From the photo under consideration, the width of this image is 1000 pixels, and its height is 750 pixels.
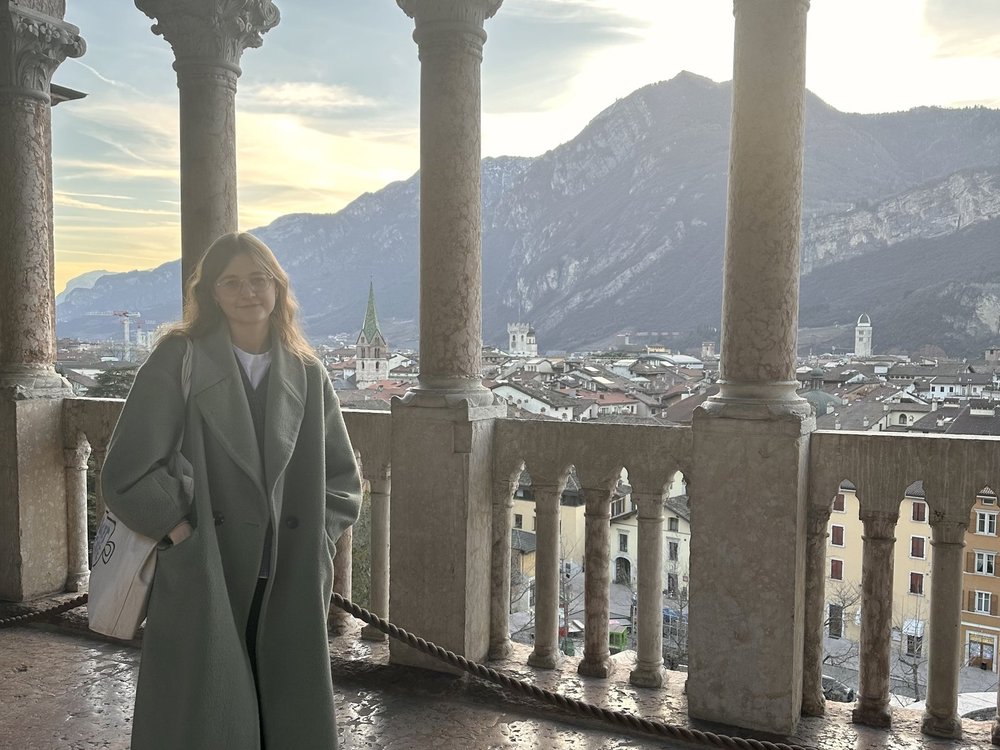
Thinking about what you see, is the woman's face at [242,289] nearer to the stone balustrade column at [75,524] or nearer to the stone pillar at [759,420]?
the stone pillar at [759,420]

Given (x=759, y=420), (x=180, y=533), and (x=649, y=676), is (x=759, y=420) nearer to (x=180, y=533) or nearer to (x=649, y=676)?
(x=649, y=676)

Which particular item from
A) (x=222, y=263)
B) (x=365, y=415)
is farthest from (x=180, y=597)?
(x=365, y=415)

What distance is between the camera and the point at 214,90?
5.07m

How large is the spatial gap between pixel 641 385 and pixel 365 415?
8140 mm

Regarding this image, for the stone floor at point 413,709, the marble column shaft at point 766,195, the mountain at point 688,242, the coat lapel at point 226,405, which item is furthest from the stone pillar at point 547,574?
the coat lapel at point 226,405

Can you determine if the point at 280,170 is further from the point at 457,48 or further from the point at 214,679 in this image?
the point at 214,679

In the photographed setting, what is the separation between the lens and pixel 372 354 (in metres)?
9.33

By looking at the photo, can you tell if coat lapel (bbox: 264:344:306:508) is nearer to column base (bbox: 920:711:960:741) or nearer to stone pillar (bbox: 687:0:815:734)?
stone pillar (bbox: 687:0:815:734)

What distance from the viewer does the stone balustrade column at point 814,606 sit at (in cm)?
371

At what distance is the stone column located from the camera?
11.5 feet

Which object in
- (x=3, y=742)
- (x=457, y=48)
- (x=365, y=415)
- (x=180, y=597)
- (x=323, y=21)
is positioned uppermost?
(x=323, y=21)

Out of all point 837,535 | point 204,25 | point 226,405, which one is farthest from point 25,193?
point 837,535

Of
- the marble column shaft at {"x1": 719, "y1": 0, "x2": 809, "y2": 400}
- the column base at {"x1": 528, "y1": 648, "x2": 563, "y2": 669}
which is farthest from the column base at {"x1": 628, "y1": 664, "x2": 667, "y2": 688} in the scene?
the marble column shaft at {"x1": 719, "y1": 0, "x2": 809, "y2": 400}

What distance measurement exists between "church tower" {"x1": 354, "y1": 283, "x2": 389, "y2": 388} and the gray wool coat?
4871 mm
